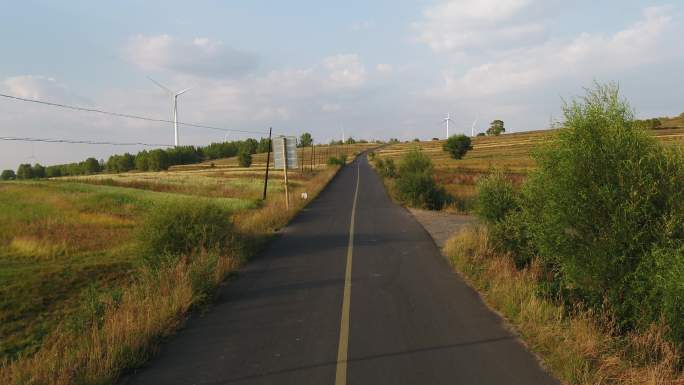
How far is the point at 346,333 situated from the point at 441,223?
13260mm

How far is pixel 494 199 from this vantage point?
12.1 m

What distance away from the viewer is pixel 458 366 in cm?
532

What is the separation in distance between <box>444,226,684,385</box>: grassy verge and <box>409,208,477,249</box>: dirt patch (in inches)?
238

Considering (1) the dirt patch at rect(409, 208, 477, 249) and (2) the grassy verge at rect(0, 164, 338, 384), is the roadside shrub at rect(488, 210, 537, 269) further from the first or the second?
(2) the grassy verge at rect(0, 164, 338, 384)

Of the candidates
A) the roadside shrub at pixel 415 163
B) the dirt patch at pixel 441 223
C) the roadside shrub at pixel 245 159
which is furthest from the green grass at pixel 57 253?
the roadside shrub at pixel 245 159

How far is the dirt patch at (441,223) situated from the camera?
51.2 ft

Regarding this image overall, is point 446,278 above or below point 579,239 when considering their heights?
below

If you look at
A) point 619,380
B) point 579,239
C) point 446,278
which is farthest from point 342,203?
point 619,380

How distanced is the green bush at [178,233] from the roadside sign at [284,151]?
1261 centimetres

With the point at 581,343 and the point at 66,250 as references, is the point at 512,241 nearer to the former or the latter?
the point at 581,343

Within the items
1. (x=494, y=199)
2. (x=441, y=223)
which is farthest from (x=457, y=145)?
(x=494, y=199)

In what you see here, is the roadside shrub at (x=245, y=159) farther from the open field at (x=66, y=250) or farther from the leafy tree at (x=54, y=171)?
the leafy tree at (x=54, y=171)

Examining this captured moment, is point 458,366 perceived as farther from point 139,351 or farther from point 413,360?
point 139,351

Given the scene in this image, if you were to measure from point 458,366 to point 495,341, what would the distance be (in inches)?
42.2
